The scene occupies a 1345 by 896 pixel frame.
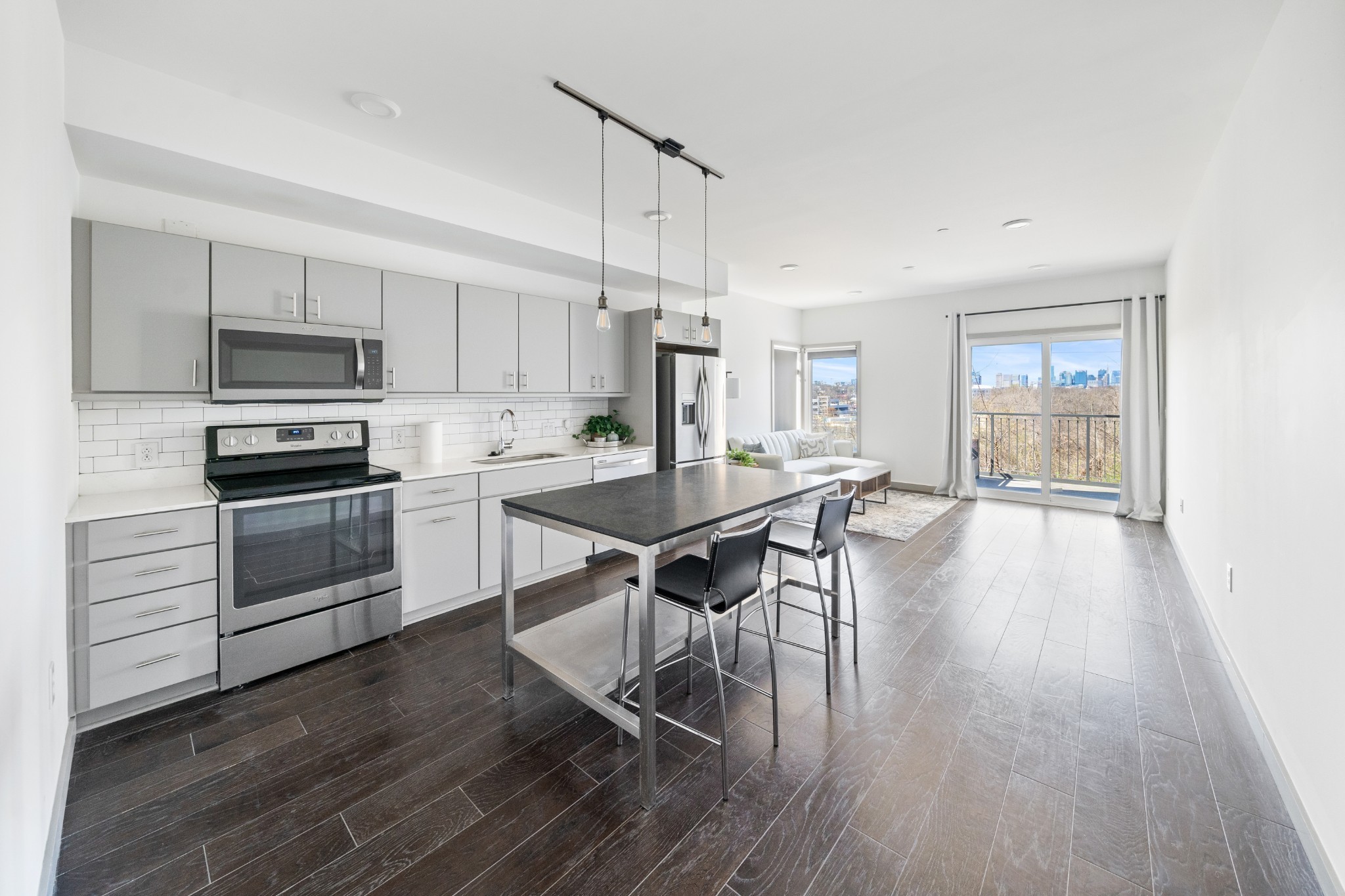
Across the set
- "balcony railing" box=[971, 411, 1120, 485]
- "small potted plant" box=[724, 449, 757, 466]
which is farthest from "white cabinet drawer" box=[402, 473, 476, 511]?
"balcony railing" box=[971, 411, 1120, 485]

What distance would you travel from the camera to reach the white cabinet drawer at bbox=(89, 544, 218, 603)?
2246mm

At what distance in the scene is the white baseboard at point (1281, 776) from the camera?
1555mm

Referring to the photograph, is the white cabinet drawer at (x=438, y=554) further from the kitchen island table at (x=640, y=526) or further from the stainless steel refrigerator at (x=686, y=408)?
the stainless steel refrigerator at (x=686, y=408)

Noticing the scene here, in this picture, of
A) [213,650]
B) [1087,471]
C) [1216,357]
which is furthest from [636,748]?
[1087,471]

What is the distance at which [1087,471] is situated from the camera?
6.59 metres

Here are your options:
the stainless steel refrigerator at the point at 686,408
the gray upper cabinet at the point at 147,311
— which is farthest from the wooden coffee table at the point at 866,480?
the gray upper cabinet at the point at 147,311

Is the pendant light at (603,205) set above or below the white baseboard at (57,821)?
above

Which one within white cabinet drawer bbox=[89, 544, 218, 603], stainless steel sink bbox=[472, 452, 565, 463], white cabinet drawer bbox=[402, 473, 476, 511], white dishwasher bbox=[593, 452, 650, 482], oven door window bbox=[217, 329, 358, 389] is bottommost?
white cabinet drawer bbox=[89, 544, 218, 603]

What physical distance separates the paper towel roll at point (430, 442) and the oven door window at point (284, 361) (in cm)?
64

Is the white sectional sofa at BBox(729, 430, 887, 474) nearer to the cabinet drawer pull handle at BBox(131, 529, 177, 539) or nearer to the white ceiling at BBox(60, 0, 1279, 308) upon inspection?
the white ceiling at BBox(60, 0, 1279, 308)

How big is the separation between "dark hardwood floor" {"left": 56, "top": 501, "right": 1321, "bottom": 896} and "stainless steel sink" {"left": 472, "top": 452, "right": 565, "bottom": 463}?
1.30 m

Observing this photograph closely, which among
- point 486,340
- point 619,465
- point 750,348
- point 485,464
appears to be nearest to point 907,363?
point 750,348

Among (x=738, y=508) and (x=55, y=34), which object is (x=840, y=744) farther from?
(x=55, y=34)

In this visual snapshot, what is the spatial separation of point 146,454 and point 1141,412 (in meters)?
8.31
